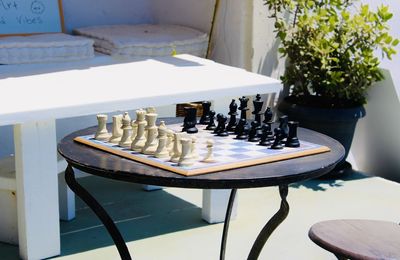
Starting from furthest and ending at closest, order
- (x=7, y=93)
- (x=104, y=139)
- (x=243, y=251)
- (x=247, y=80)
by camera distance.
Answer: (x=247, y=80), (x=243, y=251), (x=7, y=93), (x=104, y=139)

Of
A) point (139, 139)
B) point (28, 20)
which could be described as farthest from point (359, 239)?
point (28, 20)

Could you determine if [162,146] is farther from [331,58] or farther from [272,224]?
[331,58]

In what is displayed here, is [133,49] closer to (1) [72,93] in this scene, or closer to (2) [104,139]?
(1) [72,93]

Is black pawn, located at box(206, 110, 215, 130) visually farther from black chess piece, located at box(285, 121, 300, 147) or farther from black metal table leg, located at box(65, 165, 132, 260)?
black metal table leg, located at box(65, 165, 132, 260)

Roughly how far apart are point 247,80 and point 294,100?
1.47m

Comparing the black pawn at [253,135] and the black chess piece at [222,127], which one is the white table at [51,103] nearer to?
the black chess piece at [222,127]

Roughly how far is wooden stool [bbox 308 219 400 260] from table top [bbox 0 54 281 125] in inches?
51.2

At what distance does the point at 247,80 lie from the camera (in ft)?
14.3

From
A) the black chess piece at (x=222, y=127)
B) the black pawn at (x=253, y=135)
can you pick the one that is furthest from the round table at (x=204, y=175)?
the black chess piece at (x=222, y=127)

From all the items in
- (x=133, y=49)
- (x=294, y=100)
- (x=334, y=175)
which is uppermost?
(x=133, y=49)

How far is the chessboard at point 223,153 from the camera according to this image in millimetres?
2584

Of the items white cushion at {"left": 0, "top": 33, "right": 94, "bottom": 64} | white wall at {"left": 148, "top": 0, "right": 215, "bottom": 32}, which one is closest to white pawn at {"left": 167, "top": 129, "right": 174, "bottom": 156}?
white cushion at {"left": 0, "top": 33, "right": 94, "bottom": 64}

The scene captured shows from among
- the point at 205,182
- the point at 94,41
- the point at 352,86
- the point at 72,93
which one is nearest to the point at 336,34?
the point at 352,86

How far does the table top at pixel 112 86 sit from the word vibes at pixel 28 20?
77 cm
